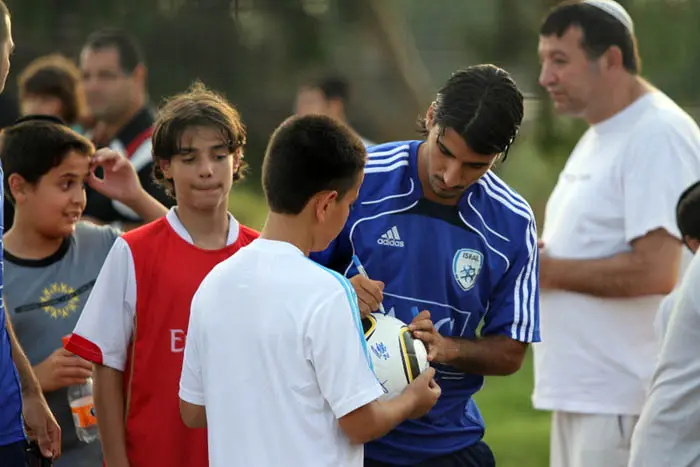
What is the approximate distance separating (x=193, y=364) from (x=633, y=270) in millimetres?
2513

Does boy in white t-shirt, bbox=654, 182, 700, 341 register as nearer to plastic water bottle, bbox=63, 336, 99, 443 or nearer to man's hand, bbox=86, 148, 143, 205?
man's hand, bbox=86, 148, 143, 205

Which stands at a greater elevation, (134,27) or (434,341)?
(134,27)

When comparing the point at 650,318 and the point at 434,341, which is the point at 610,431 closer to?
the point at 650,318

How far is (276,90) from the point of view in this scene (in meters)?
14.0

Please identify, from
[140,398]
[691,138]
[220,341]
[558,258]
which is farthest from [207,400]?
[691,138]

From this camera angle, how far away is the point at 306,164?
11.5ft

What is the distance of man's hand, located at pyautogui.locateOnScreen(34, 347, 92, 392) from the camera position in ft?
15.1

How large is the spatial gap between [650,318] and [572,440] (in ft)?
2.18

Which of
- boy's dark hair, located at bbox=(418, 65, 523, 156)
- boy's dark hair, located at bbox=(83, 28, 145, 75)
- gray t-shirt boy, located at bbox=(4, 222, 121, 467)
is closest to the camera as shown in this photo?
boy's dark hair, located at bbox=(418, 65, 523, 156)

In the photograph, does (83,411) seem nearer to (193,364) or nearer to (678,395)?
(193,364)

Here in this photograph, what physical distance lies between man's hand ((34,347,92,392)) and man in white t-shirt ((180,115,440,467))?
1.15 m

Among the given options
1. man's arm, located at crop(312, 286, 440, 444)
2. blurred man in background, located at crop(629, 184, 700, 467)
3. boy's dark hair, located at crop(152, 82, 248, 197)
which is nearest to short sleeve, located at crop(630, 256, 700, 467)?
blurred man in background, located at crop(629, 184, 700, 467)

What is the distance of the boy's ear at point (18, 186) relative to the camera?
4848 millimetres

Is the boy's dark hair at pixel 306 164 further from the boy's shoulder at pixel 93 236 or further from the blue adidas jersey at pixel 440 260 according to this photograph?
the boy's shoulder at pixel 93 236
